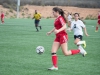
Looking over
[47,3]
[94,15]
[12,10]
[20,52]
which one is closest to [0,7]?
[12,10]

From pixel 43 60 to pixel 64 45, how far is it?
2282 mm

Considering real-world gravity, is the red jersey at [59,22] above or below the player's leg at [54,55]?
above

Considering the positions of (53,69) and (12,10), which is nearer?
(53,69)

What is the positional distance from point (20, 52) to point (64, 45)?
15.4 ft

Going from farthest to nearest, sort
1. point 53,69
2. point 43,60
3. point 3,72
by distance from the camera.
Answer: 1. point 43,60
2. point 53,69
3. point 3,72

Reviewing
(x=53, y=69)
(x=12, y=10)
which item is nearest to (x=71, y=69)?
(x=53, y=69)

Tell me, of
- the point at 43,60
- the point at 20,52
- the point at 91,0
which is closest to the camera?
the point at 43,60

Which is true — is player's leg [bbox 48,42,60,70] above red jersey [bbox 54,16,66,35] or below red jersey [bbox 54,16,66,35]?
below

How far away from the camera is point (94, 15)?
97.3 meters

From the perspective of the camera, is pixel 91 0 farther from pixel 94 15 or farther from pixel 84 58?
pixel 84 58

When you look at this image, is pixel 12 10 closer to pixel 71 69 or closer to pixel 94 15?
pixel 94 15

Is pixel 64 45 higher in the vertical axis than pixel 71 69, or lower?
higher

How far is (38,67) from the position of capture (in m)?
11.1

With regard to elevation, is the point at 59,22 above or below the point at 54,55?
above
